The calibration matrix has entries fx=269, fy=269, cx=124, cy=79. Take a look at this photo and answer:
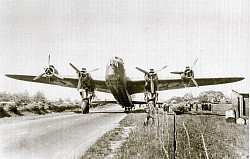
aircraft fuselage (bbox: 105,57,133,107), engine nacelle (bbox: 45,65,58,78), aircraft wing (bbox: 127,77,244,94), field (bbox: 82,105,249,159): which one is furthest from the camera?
aircraft wing (bbox: 127,77,244,94)

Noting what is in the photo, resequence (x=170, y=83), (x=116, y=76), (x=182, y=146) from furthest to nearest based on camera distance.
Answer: (x=170, y=83) → (x=116, y=76) → (x=182, y=146)

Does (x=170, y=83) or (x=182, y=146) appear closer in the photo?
(x=182, y=146)

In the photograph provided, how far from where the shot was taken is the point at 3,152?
5.97m

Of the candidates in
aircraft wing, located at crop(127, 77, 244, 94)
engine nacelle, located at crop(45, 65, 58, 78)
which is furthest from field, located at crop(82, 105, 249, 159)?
engine nacelle, located at crop(45, 65, 58, 78)

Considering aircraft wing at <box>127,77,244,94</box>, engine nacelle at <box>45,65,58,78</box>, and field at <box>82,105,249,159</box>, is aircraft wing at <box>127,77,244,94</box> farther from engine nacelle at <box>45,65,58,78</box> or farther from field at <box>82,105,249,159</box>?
field at <box>82,105,249,159</box>

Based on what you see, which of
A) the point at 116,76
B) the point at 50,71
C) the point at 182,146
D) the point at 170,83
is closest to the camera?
the point at 182,146

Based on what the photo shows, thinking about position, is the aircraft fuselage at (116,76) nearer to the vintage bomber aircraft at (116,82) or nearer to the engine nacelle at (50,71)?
the vintage bomber aircraft at (116,82)

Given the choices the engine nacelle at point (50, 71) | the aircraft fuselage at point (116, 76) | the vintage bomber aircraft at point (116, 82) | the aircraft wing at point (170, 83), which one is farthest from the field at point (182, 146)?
the engine nacelle at point (50, 71)

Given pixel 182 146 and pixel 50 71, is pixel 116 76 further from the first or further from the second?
pixel 182 146

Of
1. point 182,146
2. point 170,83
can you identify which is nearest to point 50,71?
point 170,83

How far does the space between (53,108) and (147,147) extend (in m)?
19.5

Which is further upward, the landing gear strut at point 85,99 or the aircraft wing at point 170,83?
the aircraft wing at point 170,83

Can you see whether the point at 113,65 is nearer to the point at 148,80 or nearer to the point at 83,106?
the point at 148,80

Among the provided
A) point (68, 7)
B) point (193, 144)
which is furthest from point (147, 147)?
point (68, 7)
